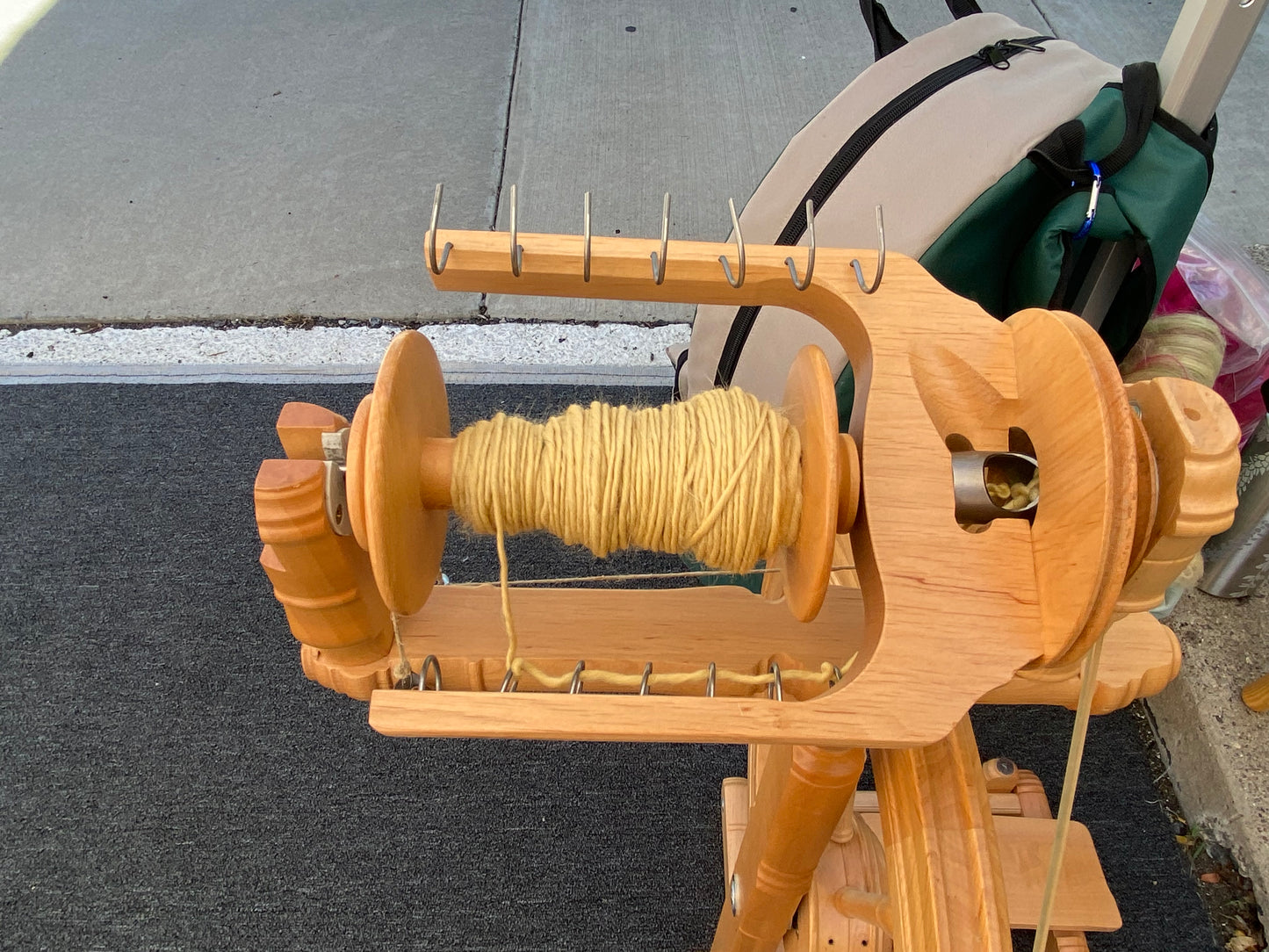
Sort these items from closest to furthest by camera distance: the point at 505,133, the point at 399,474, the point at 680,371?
1. the point at 399,474
2. the point at 680,371
3. the point at 505,133

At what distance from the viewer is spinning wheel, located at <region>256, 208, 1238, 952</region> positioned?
39cm

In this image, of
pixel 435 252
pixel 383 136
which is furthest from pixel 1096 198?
pixel 383 136

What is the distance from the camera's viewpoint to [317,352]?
1452 millimetres

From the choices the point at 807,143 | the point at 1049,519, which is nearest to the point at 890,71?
the point at 807,143

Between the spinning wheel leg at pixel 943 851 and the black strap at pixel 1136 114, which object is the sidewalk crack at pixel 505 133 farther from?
the spinning wheel leg at pixel 943 851

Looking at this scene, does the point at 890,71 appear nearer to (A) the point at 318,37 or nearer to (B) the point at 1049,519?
(B) the point at 1049,519

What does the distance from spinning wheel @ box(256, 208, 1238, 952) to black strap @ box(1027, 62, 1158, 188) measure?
13.8 inches

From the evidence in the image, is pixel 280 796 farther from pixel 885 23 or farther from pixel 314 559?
pixel 885 23

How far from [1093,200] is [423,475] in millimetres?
655

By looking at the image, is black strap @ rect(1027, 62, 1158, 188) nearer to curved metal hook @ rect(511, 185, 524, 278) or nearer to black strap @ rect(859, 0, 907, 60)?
black strap @ rect(859, 0, 907, 60)

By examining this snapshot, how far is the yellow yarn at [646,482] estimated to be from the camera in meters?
0.47

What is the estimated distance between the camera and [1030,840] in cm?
75

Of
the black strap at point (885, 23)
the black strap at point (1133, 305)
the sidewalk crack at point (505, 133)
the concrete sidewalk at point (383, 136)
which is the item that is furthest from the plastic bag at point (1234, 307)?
the sidewalk crack at point (505, 133)

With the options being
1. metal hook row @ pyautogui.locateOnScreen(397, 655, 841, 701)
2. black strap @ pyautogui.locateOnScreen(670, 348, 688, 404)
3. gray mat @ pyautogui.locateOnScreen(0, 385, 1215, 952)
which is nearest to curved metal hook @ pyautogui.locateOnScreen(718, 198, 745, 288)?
metal hook row @ pyautogui.locateOnScreen(397, 655, 841, 701)
